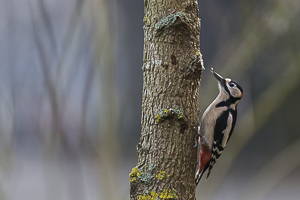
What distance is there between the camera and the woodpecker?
2.46 meters

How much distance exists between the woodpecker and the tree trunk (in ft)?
2.31

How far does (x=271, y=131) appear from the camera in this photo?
362cm

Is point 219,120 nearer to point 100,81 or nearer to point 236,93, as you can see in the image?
point 236,93

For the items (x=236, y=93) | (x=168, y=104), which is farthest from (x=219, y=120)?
(x=168, y=104)

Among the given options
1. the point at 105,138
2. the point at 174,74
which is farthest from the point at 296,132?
the point at 174,74

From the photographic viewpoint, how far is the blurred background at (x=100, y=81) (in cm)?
250

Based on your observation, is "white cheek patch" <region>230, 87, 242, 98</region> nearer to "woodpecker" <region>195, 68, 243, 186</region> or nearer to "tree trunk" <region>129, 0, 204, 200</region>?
"woodpecker" <region>195, 68, 243, 186</region>

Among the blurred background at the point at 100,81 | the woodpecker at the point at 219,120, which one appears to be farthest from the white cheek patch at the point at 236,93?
the blurred background at the point at 100,81

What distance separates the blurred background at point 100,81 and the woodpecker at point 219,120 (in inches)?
7.7

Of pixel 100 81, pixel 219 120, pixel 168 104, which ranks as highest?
pixel 168 104

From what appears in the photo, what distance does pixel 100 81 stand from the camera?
258 cm

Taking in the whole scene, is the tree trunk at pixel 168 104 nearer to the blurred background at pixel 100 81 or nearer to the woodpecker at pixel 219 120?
the woodpecker at pixel 219 120

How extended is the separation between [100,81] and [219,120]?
0.92 meters


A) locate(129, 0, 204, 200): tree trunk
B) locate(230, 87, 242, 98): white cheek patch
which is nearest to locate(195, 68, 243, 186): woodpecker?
locate(230, 87, 242, 98): white cheek patch
